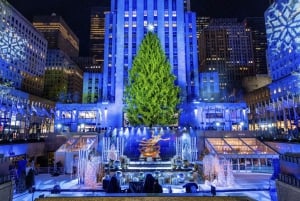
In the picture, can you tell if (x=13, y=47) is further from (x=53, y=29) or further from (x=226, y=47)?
(x=226, y=47)

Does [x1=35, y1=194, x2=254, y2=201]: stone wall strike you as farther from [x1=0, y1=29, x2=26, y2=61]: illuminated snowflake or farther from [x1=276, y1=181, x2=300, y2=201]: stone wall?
[x1=0, y1=29, x2=26, y2=61]: illuminated snowflake

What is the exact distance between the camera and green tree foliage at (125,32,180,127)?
1210 inches

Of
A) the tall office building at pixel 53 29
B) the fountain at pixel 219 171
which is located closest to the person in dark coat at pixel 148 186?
the fountain at pixel 219 171

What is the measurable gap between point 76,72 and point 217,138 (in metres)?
126

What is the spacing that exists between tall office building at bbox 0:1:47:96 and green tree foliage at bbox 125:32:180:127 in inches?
1720

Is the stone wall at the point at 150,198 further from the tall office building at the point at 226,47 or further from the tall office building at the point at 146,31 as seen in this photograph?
the tall office building at the point at 226,47

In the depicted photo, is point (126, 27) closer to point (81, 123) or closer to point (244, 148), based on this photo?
point (81, 123)

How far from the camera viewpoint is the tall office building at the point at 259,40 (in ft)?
534

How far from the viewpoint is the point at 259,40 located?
167375 mm

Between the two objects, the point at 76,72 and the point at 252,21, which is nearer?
the point at 76,72

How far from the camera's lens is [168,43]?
57.8 metres

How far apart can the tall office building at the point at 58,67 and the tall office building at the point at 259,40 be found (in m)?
127

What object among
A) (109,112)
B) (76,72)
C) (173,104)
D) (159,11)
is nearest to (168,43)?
(159,11)

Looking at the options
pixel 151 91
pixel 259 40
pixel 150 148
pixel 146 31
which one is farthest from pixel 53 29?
pixel 150 148
